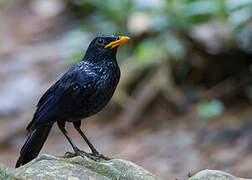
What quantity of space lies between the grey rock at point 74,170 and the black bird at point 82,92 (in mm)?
254

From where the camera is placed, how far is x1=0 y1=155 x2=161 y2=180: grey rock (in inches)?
160

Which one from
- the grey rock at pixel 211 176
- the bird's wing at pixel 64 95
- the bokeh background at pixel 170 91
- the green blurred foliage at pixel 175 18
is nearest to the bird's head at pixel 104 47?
the bird's wing at pixel 64 95

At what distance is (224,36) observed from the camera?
9.54 m

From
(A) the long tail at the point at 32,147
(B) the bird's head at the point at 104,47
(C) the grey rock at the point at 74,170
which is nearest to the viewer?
(C) the grey rock at the point at 74,170

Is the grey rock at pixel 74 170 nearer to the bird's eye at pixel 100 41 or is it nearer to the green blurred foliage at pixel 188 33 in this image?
the bird's eye at pixel 100 41

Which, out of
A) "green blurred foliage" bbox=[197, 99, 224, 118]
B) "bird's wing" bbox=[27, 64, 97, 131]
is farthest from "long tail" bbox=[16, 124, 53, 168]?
"green blurred foliage" bbox=[197, 99, 224, 118]

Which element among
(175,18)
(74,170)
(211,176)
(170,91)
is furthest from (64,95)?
(175,18)

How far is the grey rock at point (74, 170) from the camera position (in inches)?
160

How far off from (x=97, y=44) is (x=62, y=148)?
16.5ft

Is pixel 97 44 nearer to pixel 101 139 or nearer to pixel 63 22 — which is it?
pixel 101 139

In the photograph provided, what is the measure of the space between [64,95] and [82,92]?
0.69 ft

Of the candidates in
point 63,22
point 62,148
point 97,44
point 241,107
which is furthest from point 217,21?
point 63,22

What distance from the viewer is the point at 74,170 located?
422 cm

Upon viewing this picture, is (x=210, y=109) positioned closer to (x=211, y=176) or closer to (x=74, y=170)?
(x=211, y=176)
